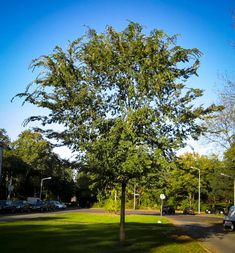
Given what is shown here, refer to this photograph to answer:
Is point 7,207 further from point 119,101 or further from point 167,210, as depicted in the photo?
point 119,101

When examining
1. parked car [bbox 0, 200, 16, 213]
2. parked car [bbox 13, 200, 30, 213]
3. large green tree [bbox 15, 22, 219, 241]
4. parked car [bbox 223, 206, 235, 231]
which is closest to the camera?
large green tree [bbox 15, 22, 219, 241]

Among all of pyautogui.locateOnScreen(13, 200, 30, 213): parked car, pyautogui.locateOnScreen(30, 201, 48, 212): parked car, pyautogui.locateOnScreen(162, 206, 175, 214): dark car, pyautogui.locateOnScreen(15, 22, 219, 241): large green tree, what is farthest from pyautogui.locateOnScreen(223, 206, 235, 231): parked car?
pyautogui.locateOnScreen(30, 201, 48, 212): parked car

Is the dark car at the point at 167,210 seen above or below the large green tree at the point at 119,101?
below

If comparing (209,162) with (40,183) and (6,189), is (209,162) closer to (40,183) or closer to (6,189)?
(40,183)

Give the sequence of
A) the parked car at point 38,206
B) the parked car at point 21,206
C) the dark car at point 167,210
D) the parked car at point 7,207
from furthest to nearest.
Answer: the dark car at point 167,210
the parked car at point 38,206
the parked car at point 21,206
the parked car at point 7,207

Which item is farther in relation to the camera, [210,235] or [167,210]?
[167,210]

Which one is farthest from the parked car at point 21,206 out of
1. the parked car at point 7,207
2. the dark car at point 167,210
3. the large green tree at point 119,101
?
the large green tree at point 119,101

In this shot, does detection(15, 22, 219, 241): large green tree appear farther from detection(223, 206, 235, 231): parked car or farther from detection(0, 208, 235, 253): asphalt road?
detection(223, 206, 235, 231): parked car

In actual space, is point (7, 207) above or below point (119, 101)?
below

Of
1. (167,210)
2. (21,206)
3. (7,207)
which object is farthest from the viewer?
(167,210)

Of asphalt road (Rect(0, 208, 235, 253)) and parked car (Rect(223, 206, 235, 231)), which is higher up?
parked car (Rect(223, 206, 235, 231))

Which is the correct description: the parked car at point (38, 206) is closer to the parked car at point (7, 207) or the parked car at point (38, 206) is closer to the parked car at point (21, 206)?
the parked car at point (21, 206)

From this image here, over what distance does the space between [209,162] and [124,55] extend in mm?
74039

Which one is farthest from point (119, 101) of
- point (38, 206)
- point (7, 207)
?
point (38, 206)
